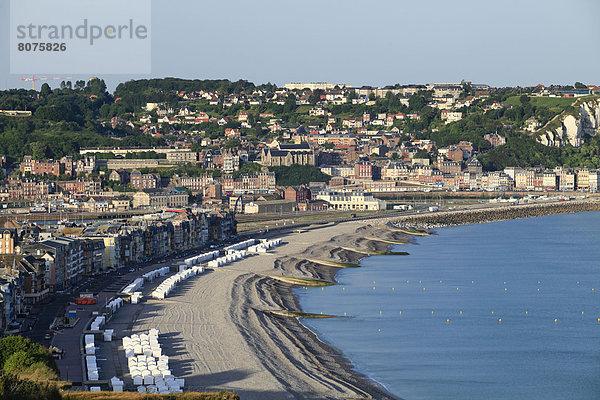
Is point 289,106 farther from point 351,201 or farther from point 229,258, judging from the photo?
point 229,258

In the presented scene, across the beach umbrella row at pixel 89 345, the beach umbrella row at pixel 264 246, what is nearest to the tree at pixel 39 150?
the beach umbrella row at pixel 264 246

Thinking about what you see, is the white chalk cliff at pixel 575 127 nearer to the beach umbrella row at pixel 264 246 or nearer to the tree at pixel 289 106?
the tree at pixel 289 106

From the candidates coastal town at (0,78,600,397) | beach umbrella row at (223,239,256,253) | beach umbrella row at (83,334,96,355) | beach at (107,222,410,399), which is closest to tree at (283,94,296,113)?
coastal town at (0,78,600,397)

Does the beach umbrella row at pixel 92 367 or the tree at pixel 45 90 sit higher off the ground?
the tree at pixel 45 90

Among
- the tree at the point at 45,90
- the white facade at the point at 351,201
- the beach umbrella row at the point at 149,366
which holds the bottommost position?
the beach umbrella row at the point at 149,366

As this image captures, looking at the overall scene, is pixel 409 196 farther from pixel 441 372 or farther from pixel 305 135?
pixel 441 372

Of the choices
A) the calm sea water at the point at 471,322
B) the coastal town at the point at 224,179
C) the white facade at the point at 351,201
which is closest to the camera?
the calm sea water at the point at 471,322
